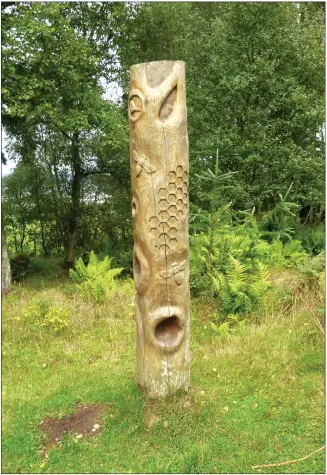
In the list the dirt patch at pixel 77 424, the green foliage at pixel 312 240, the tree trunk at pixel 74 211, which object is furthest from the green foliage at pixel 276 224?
the dirt patch at pixel 77 424

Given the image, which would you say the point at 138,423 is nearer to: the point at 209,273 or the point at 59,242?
the point at 209,273

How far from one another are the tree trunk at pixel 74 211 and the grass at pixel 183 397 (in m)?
6.66

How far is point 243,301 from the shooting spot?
21.4 ft

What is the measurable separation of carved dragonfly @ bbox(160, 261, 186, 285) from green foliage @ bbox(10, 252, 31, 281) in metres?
8.70

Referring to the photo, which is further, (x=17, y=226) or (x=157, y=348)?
(x=17, y=226)

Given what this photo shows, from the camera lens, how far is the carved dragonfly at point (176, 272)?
13.2 ft

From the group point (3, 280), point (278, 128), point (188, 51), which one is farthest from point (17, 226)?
point (278, 128)

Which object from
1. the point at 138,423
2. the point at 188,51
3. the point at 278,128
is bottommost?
the point at 138,423

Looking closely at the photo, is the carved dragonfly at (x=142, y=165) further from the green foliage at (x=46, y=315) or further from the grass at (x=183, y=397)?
the green foliage at (x=46, y=315)

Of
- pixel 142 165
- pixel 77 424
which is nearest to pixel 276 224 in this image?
pixel 142 165

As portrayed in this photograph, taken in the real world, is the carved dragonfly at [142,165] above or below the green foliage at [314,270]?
above

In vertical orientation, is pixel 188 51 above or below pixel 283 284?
above

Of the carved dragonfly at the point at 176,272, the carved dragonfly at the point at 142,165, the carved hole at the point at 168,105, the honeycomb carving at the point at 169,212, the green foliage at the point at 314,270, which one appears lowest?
the green foliage at the point at 314,270

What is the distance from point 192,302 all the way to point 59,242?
797 cm
